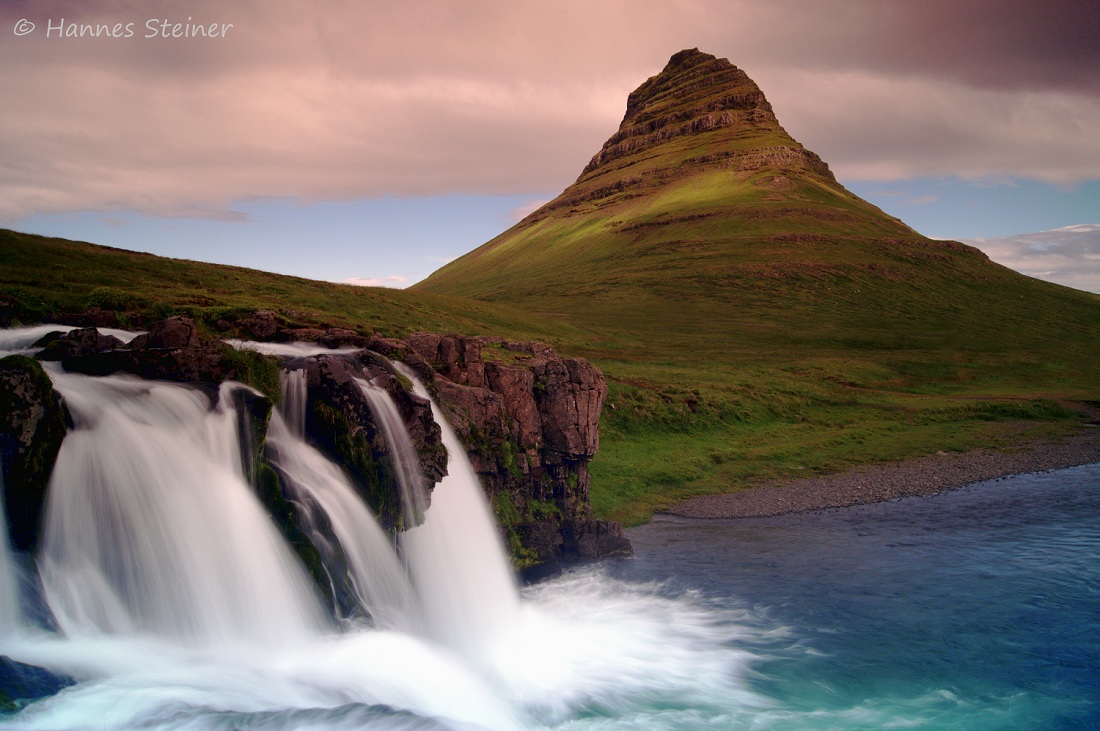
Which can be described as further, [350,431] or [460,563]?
[460,563]

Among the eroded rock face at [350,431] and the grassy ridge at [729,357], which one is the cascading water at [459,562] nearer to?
the eroded rock face at [350,431]

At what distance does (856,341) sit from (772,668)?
112 meters

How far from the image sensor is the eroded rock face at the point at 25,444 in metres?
14.9

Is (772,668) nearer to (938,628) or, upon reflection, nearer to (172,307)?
(938,628)

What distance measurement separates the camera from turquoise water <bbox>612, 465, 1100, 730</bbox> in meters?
18.9

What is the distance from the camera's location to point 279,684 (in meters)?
15.7

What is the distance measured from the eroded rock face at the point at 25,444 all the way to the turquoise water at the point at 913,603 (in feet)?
56.6

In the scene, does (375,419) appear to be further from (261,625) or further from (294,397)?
(261,625)

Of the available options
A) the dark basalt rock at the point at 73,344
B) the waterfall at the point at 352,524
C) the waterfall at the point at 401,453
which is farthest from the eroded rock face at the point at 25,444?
the waterfall at the point at 401,453

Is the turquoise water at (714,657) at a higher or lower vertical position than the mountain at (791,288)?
lower

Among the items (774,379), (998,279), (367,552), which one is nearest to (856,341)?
(774,379)

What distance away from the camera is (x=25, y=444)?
49.5 ft

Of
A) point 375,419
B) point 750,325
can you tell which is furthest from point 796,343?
point 375,419

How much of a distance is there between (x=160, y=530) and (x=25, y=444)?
10.7 ft
